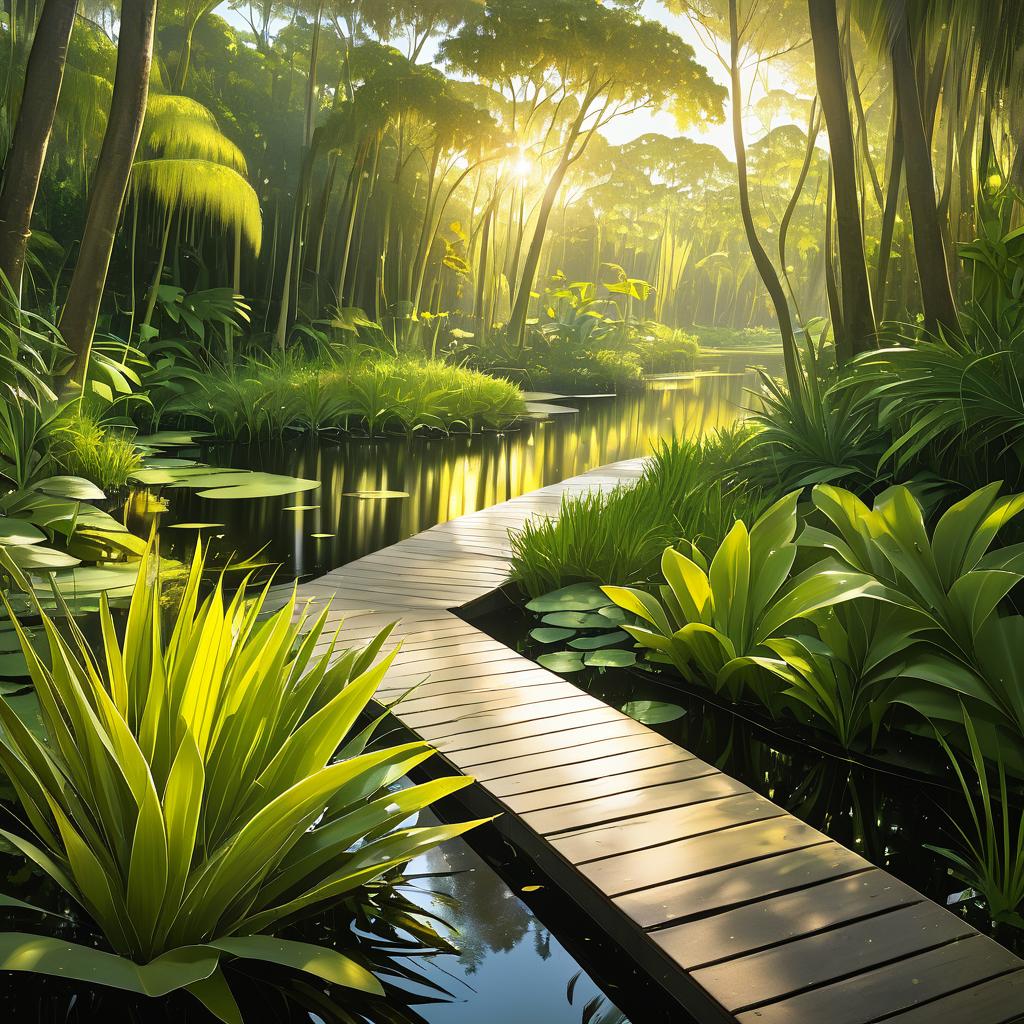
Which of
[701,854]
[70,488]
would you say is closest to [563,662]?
[701,854]

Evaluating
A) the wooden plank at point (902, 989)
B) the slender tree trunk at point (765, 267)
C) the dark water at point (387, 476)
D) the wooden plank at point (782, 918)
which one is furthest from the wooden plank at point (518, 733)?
the slender tree trunk at point (765, 267)

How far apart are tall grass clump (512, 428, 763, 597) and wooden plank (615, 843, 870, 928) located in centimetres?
Answer: 205

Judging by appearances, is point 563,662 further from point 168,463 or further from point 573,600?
point 168,463

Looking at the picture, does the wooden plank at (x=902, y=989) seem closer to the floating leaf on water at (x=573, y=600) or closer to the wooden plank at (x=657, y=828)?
the wooden plank at (x=657, y=828)

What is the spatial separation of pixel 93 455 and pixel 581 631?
3595mm

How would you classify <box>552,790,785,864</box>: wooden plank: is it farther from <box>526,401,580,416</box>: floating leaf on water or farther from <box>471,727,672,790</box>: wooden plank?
<box>526,401,580,416</box>: floating leaf on water

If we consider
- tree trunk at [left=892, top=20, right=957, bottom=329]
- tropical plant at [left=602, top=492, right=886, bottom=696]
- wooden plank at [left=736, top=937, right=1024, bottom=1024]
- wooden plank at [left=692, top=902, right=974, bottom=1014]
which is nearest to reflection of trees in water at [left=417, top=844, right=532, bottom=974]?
wooden plank at [left=692, top=902, right=974, bottom=1014]

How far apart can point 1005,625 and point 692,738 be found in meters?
0.98

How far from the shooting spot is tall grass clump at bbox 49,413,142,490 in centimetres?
580

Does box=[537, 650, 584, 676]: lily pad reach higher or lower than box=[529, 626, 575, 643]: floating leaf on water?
lower

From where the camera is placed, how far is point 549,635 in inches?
151

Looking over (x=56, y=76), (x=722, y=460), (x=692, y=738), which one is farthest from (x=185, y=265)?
(x=692, y=738)

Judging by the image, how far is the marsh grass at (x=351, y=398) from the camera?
888 cm

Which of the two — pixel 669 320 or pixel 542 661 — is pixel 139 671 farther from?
pixel 669 320
